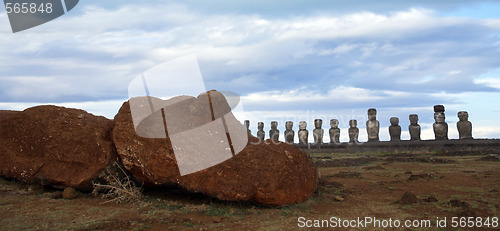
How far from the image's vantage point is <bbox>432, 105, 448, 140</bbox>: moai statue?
21.0 m

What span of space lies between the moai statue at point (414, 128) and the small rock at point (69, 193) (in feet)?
61.4

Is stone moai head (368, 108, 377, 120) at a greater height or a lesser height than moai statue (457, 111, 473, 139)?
greater

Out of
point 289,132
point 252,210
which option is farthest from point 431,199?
point 289,132

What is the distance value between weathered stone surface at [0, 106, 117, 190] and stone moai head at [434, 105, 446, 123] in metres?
17.7

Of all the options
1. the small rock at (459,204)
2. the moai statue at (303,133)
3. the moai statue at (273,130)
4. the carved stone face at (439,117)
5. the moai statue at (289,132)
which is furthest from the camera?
the moai statue at (273,130)

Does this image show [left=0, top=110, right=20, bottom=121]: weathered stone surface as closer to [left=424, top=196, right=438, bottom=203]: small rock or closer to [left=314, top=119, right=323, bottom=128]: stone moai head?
[left=424, top=196, right=438, bottom=203]: small rock

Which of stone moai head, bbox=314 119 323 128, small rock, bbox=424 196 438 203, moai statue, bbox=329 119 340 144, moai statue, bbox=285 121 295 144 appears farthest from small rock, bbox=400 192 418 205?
moai statue, bbox=285 121 295 144

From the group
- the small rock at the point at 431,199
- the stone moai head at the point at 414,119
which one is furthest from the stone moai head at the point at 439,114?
the small rock at the point at 431,199

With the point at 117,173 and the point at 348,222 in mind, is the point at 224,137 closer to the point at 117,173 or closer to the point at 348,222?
the point at 117,173

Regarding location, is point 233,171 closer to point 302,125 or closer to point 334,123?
point 334,123

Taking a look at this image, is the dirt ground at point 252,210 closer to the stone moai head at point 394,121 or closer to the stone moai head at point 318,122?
the stone moai head at point 394,121

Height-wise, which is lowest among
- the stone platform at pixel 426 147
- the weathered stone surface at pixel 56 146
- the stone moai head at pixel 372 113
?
the stone platform at pixel 426 147

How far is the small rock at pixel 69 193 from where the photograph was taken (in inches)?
280

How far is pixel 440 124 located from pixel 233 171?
1743cm
